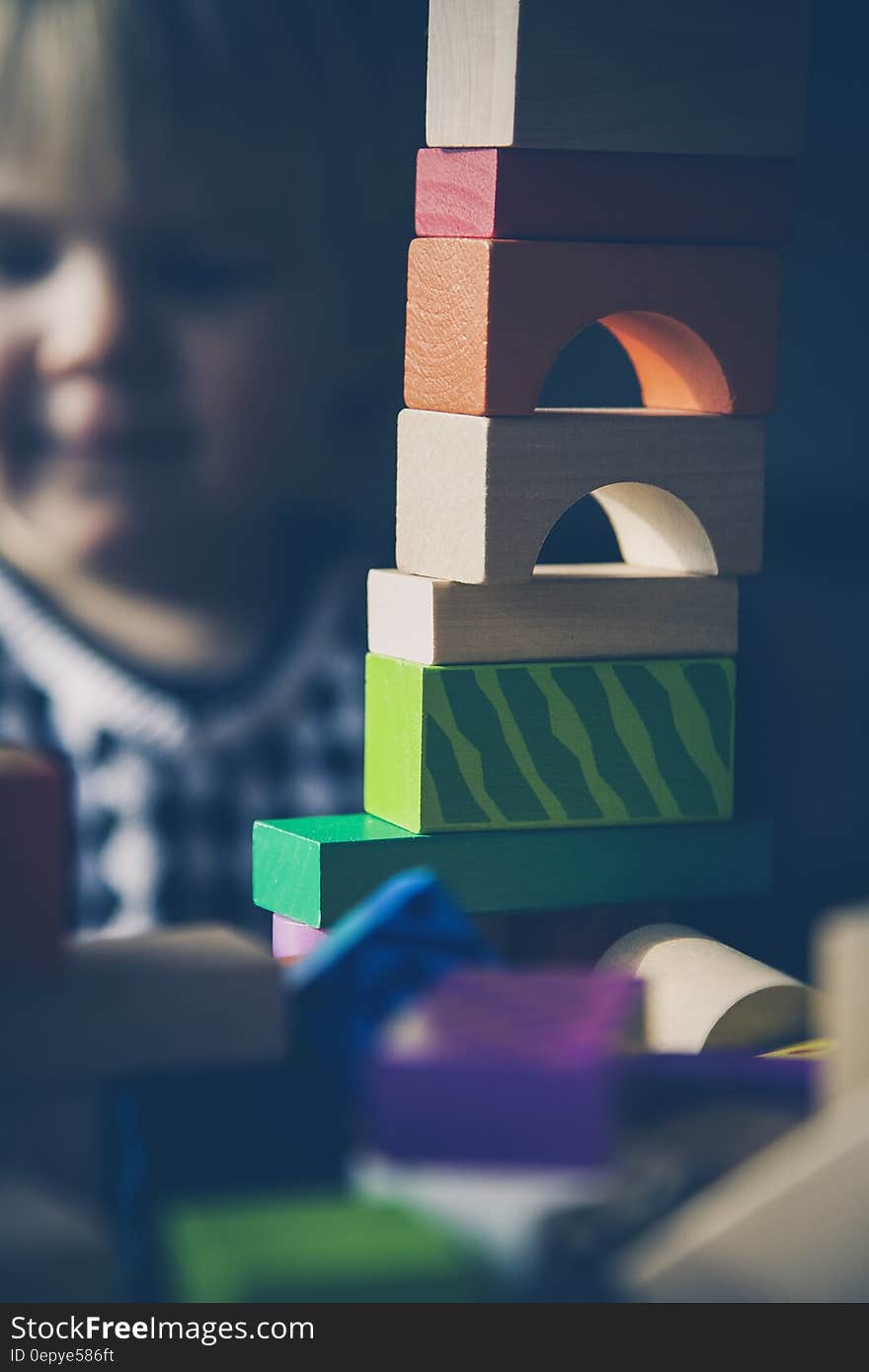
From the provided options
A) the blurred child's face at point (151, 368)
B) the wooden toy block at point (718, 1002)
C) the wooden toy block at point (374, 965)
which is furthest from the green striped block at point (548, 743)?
the blurred child's face at point (151, 368)

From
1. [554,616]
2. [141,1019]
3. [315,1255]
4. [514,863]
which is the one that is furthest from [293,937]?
[315,1255]

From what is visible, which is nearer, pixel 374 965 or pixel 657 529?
pixel 374 965

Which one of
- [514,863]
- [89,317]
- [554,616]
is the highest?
[89,317]

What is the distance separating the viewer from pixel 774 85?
1099 mm

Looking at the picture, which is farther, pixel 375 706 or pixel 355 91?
pixel 355 91

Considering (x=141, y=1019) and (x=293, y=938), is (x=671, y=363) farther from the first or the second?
(x=141, y=1019)

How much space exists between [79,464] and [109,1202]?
1048mm

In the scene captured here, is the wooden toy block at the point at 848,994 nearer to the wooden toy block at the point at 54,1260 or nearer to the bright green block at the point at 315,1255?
the bright green block at the point at 315,1255

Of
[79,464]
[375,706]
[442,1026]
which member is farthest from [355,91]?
[442,1026]

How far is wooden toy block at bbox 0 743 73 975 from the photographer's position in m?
0.74

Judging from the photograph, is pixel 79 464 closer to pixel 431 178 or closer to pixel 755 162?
pixel 431 178

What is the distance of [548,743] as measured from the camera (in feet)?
3.76

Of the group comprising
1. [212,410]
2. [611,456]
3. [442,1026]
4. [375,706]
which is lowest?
[442,1026]

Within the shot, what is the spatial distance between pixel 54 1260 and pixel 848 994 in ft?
1.00
